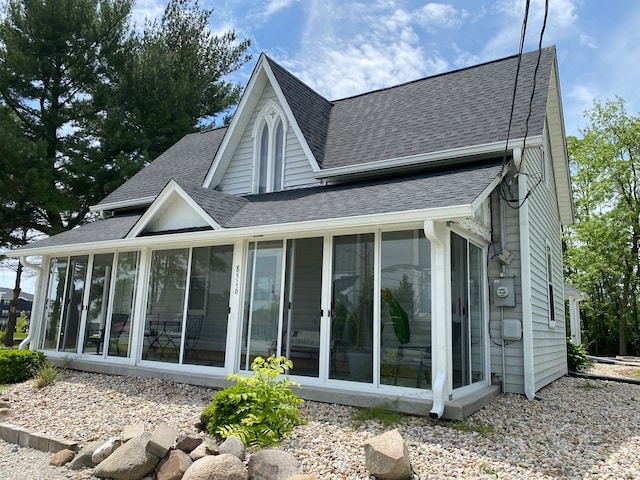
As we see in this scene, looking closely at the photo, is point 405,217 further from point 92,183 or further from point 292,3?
point 92,183

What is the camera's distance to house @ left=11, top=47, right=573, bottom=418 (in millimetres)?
6324

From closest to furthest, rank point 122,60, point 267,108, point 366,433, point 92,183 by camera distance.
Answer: point 366,433, point 267,108, point 92,183, point 122,60

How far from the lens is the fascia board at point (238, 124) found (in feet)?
35.1

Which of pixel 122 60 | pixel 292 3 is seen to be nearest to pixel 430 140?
pixel 292 3

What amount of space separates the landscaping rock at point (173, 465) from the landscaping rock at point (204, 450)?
0.06 m

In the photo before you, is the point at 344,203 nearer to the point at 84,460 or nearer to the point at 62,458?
Result: the point at 84,460

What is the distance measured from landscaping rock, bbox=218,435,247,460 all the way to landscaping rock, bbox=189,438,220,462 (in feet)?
0.19

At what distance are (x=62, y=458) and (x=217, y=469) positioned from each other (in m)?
2.00

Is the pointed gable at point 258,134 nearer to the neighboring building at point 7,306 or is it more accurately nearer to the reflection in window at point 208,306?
the reflection in window at point 208,306

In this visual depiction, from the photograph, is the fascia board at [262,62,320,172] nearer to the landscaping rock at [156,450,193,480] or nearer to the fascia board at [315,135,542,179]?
the fascia board at [315,135,542,179]

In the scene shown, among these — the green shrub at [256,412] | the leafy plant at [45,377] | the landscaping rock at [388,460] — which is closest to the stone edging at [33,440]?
the green shrub at [256,412]

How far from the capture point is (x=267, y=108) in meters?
10.8

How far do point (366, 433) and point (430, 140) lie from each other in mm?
5843

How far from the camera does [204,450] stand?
4492 millimetres
